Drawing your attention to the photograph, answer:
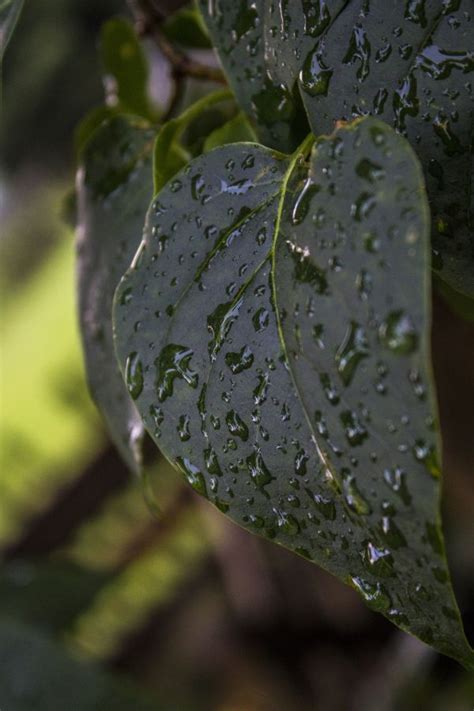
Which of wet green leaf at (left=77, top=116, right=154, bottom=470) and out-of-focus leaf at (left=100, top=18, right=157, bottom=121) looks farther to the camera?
out-of-focus leaf at (left=100, top=18, right=157, bottom=121)

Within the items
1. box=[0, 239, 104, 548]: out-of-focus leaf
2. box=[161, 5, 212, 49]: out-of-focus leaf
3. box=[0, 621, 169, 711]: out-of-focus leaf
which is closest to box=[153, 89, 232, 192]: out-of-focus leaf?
box=[161, 5, 212, 49]: out-of-focus leaf

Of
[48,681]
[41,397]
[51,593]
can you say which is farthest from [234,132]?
[41,397]

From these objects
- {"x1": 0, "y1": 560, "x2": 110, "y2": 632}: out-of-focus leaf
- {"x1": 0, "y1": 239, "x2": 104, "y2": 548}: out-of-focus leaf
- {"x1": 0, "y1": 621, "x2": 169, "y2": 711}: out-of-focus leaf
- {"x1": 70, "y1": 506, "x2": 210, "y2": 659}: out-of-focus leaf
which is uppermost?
{"x1": 0, "y1": 621, "x2": 169, "y2": 711}: out-of-focus leaf

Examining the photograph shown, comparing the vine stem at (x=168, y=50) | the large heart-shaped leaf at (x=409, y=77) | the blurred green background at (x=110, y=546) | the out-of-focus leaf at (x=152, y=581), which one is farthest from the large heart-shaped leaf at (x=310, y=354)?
the out-of-focus leaf at (x=152, y=581)

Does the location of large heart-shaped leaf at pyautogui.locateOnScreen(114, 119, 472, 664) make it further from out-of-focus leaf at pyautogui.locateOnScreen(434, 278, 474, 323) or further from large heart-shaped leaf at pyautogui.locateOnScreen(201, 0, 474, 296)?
out-of-focus leaf at pyautogui.locateOnScreen(434, 278, 474, 323)

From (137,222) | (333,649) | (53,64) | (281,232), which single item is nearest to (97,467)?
(333,649)
